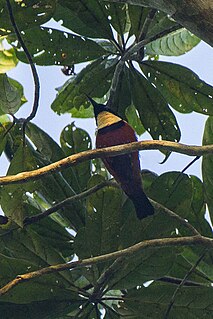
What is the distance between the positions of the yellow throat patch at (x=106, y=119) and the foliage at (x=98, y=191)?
4.3 inches

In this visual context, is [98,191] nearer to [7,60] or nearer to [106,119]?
[106,119]

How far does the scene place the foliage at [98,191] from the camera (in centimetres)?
273

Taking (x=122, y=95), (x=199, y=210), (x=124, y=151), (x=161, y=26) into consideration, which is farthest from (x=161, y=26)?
(x=124, y=151)

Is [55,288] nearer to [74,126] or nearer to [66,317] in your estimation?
[66,317]

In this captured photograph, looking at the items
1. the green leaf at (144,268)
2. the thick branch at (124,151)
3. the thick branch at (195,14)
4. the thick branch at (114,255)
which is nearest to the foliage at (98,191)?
the green leaf at (144,268)

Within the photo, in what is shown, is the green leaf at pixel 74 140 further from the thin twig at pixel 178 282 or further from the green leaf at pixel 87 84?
the thin twig at pixel 178 282

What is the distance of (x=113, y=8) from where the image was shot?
11.1ft

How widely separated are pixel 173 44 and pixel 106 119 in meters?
0.78

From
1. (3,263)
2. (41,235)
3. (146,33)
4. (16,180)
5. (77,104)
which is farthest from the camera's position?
(77,104)

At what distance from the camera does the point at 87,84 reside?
363 centimetres

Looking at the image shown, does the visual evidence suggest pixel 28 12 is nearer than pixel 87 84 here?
Yes

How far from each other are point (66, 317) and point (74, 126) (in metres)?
1.03

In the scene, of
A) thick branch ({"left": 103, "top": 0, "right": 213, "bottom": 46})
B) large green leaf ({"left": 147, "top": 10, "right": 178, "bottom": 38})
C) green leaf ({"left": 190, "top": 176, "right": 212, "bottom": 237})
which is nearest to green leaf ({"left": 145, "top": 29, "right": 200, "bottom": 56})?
large green leaf ({"left": 147, "top": 10, "right": 178, "bottom": 38})

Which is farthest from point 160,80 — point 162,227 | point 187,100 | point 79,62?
point 162,227
